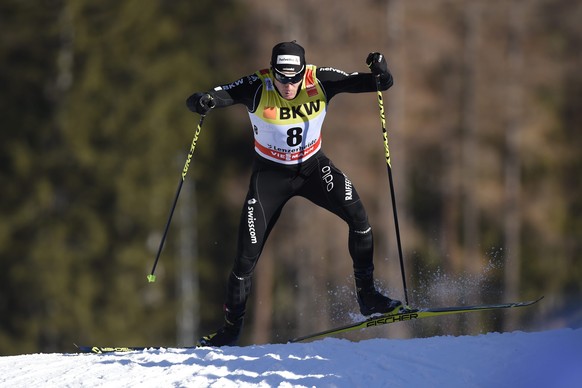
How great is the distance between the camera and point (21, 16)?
27844mm

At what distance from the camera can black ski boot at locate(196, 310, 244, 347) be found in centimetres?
966

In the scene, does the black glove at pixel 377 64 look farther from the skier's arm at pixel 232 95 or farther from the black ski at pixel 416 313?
the black ski at pixel 416 313

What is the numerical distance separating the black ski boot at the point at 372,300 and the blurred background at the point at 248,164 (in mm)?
15548

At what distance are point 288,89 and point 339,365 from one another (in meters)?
2.38

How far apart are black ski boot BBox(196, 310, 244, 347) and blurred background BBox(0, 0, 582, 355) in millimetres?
15408

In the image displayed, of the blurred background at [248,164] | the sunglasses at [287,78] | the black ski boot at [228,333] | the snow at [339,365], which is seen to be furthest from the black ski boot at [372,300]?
the blurred background at [248,164]

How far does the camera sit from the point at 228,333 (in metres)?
9.76

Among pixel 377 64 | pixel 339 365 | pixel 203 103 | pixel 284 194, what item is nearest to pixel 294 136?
pixel 284 194

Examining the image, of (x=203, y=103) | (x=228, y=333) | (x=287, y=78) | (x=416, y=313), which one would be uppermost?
(x=287, y=78)

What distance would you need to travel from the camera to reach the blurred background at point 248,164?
88.6 feet

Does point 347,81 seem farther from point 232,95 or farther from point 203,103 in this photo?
point 203,103

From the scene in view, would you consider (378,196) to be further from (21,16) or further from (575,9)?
(21,16)

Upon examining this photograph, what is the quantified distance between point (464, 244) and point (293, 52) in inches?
876

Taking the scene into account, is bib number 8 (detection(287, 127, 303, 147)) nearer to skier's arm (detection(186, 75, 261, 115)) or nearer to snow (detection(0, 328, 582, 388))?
skier's arm (detection(186, 75, 261, 115))
